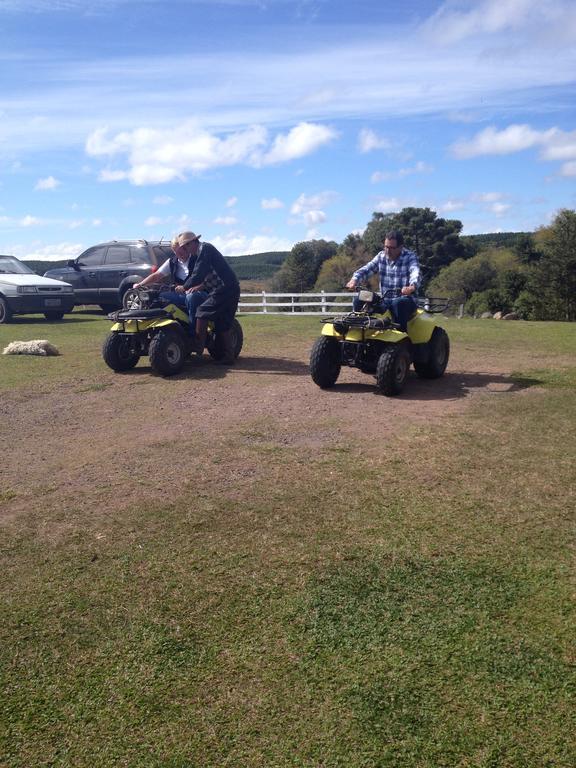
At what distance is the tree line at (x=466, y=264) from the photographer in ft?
164

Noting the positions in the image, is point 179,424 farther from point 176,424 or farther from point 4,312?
point 4,312

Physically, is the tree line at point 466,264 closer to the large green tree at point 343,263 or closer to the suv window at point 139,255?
the large green tree at point 343,263

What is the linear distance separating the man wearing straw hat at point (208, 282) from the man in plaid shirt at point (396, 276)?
2.04m

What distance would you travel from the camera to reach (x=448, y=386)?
929 cm

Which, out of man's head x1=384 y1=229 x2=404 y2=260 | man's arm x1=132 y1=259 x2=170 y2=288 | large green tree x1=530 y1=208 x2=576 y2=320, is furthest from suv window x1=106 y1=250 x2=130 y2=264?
large green tree x1=530 y1=208 x2=576 y2=320

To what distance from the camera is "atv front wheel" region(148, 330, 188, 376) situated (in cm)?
986

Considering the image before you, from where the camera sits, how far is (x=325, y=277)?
227 feet

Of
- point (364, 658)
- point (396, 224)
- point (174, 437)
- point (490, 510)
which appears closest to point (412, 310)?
point (174, 437)

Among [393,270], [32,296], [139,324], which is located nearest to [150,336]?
[139,324]

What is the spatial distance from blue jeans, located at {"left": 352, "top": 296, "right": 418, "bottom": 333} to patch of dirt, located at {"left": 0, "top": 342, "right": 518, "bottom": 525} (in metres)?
0.87

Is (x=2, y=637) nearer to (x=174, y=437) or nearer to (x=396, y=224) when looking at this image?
(x=174, y=437)

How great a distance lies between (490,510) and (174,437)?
3.12m

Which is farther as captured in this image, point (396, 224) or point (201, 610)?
point (396, 224)

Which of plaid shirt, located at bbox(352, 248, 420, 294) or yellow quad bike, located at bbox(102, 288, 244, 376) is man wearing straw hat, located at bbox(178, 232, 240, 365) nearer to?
yellow quad bike, located at bbox(102, 288, 244, 376)
